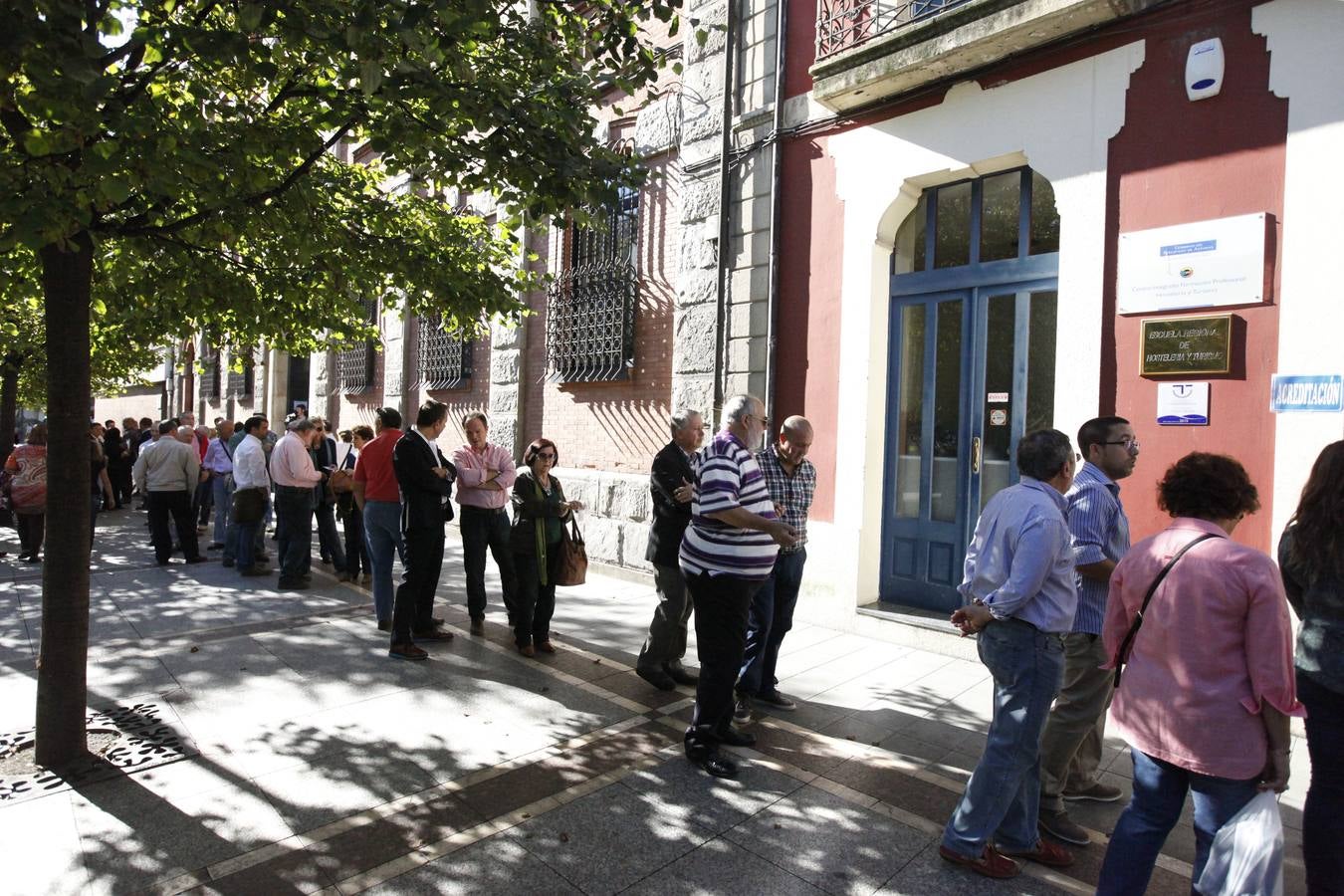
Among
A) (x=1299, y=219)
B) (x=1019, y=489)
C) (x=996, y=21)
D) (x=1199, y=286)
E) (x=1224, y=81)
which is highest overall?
(x=996, y=21)

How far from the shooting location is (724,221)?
26.8 feet

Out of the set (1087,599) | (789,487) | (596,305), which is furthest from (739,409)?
(596,305)

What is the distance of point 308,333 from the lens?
6.23 m

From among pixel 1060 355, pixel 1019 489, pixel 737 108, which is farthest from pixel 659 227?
pixel 1019 489

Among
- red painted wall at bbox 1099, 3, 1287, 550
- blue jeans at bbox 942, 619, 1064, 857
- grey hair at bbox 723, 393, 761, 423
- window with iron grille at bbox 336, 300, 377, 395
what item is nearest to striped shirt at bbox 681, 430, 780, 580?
grey hair at bbox 723, 393, 761, 423

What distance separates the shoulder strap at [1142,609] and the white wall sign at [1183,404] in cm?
315

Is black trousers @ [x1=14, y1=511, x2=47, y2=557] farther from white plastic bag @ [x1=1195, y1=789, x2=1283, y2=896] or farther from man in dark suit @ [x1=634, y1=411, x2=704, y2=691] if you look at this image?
white plastic bag @ [x1=1195, y1=789, x2=1283, y2=896]

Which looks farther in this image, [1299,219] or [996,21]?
[996,21]

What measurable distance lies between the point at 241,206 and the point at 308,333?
211 centimetres

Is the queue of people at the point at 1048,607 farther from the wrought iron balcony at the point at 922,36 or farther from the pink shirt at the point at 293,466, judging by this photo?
the wrought iron balcony at the point at 922,36

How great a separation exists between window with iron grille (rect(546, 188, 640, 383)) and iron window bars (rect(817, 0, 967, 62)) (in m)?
3.06

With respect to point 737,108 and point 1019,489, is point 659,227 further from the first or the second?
point 1019,489

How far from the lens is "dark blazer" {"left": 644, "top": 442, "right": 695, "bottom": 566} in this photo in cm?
488

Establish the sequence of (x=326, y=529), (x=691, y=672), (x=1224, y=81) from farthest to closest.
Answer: (x=326, y=529)
(x=691, y=672)
(x=1224, y=81)
